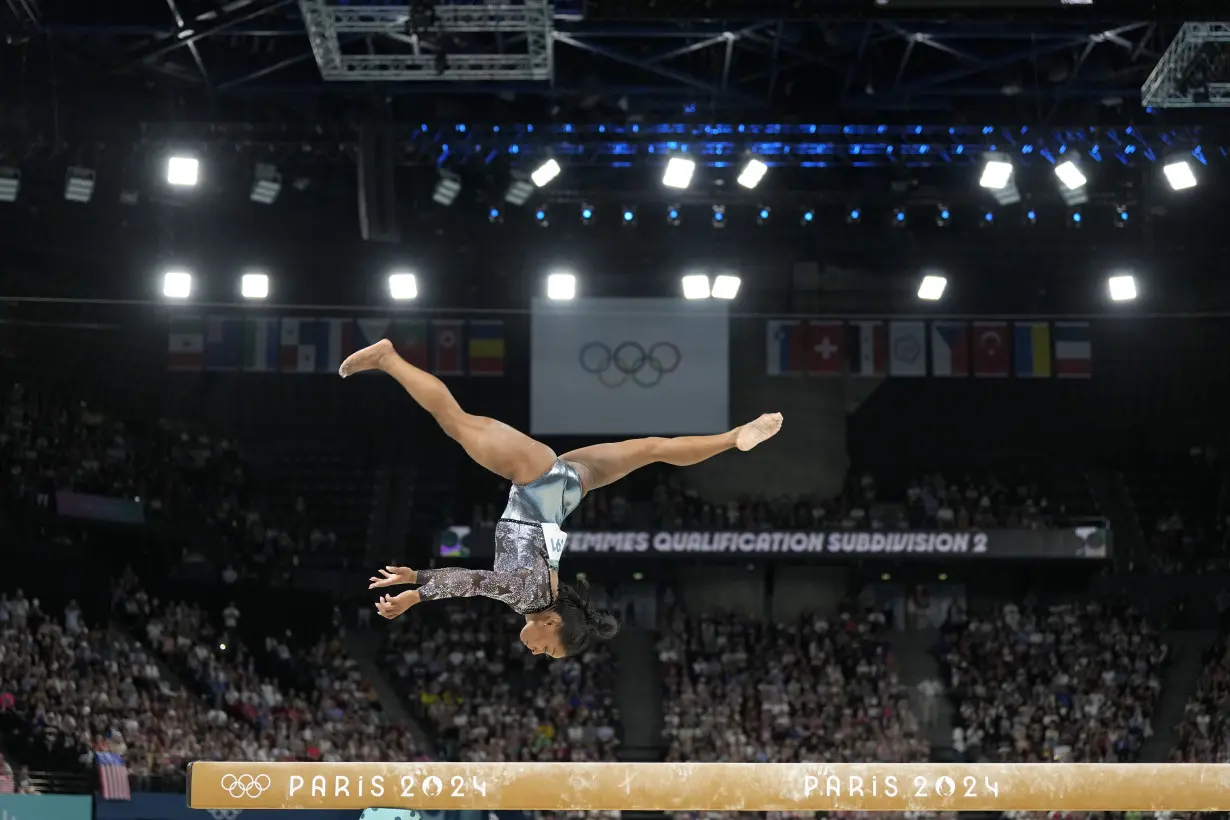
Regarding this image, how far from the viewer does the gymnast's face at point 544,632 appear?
365 inches

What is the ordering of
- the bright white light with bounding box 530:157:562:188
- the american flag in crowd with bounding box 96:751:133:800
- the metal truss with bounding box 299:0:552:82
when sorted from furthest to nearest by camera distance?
the bright white light with bounding box 530:157:562:188, the american flag in crowd with bounding box 96:751:133:800, the metal truss with bounding box 299:0:552:82

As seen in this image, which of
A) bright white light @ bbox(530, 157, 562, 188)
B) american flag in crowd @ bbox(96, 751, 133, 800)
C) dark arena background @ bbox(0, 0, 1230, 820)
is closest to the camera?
american flag in crowd @ bbox(96, 751, 133, 800)

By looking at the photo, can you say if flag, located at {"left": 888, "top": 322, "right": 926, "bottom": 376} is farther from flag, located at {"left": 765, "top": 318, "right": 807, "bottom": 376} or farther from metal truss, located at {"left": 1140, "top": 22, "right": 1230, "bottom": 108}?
metal truss, located at {"left": 1140, "top": 22, "right": 1230, "bottom": 108}

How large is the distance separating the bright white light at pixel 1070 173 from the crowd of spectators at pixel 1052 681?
8757 mm

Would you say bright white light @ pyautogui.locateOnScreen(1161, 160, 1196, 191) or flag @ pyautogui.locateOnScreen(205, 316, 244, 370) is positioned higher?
bright white light @ pyautogui.locateOnScreen(1161, 160, 1196, 191)

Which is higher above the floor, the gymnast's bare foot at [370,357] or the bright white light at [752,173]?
the bright white light at [752,173]

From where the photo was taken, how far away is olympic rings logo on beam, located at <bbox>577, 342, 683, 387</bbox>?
23734 millimetres

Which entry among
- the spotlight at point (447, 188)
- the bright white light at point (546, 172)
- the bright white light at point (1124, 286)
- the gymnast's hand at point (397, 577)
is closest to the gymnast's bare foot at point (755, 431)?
the gymnast's hand at point (397, 577)

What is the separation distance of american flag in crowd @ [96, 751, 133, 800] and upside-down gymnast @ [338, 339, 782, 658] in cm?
941

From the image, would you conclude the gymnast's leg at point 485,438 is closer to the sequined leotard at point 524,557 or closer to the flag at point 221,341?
the sequined leotard at point 524,557

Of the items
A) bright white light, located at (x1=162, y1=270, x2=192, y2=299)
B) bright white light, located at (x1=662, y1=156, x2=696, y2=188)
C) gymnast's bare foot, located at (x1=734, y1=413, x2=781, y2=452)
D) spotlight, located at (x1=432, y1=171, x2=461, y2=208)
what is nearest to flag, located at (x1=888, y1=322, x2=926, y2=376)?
bright white light, located at (x1=662, y1=156, x2=696, y2=188)

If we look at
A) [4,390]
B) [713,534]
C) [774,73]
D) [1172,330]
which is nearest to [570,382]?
[713,534]

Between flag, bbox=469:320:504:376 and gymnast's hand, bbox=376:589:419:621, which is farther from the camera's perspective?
flag, bbox=469:320:504:376

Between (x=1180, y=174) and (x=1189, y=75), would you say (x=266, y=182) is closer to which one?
(x=1189, y=75)
